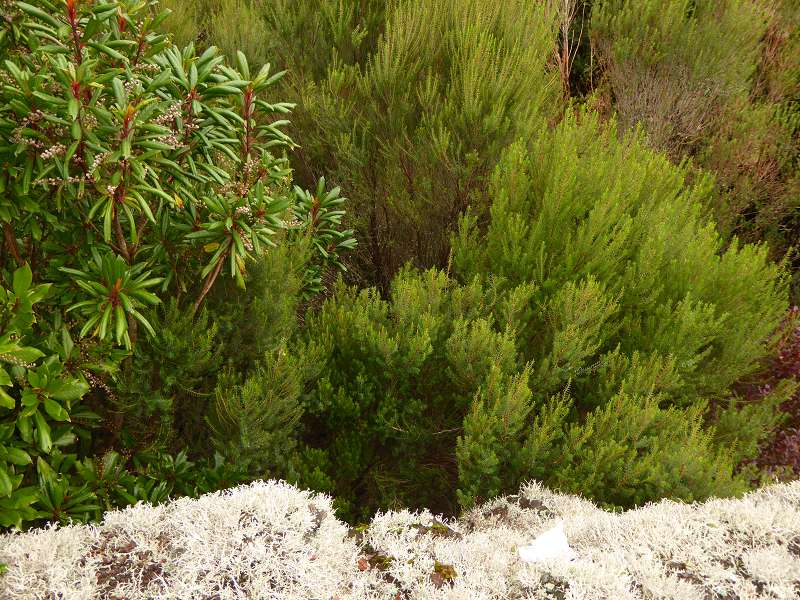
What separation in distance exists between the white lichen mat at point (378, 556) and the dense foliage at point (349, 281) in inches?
16.0

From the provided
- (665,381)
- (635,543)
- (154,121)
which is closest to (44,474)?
(154,121)

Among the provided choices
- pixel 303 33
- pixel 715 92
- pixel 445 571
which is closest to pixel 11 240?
pixel 445 571

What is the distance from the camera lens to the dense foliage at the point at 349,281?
99.7 inches

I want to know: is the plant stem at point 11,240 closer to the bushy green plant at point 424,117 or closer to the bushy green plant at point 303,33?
the bushy green plant at point 424,117

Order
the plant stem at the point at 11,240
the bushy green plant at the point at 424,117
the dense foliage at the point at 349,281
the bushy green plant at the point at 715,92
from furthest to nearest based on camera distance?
the bushy green plant at the point at 715,92 → the bushy green plant at the point at 424,117 → the plant stem at the point at 11,240 → the dense foliage at the point at 349,281

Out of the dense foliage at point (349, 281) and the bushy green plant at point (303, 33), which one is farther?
the bushy green plant at point (303, 33)

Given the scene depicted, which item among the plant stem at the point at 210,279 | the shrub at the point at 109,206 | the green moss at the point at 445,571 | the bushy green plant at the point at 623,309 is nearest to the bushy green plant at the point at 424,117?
the bushy green plant at the point at 623,309

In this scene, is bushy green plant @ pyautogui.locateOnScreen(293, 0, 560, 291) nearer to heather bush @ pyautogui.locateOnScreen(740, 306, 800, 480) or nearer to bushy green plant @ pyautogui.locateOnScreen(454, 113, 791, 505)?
bushy green plant @ pyautogui.locateOnScreen(454, 113, 791, 505)

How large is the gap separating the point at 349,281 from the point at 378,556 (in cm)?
321

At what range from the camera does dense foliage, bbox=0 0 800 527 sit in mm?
2533

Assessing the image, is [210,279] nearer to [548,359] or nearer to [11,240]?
[11,240]

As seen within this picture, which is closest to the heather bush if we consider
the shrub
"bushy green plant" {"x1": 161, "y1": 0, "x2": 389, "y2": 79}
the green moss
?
the green moss

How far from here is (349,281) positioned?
5.41m

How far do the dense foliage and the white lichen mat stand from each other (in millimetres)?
407
